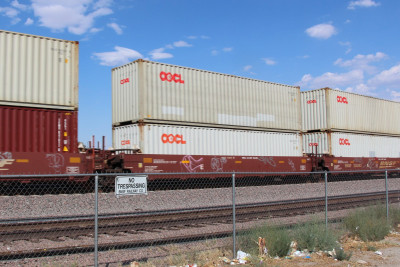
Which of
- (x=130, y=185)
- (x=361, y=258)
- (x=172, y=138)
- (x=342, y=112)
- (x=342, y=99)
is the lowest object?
(x=361, y=258)

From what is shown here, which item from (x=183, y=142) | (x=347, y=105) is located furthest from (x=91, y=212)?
(x=347, y=105)

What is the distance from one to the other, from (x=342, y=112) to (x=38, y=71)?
1977cm

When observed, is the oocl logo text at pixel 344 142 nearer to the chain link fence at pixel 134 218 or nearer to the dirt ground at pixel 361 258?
the chain link fence at pixel 134 218

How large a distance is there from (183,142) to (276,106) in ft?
23.3

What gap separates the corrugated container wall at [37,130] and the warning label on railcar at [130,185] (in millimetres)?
7970

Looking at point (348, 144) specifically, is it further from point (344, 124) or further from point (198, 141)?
point (198, 141)

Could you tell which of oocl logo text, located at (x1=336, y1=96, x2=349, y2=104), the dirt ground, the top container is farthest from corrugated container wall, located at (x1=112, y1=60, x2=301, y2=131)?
the dirt ground

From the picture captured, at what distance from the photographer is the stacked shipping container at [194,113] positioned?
16.4m

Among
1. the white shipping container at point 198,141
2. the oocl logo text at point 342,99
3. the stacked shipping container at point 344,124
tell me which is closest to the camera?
the white shipping container at point 198,141

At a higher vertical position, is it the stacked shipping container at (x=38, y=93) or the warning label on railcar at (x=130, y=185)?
the stacked shipping container at (x=38, y=93)

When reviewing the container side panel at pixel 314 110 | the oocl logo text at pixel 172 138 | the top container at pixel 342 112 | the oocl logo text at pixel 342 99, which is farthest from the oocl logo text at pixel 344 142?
the oocl logo text at pixel 172 138

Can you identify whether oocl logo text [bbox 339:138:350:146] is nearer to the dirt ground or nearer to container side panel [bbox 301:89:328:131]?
container side panel [bbox 301:89:328:131]

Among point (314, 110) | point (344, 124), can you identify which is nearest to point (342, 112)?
point (344, 124)

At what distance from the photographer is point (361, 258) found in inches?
255
